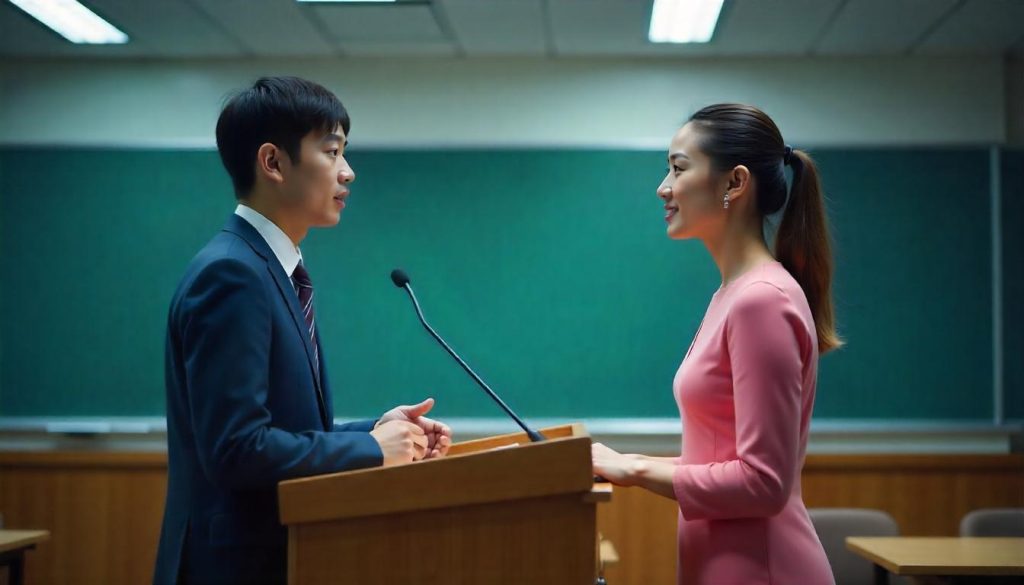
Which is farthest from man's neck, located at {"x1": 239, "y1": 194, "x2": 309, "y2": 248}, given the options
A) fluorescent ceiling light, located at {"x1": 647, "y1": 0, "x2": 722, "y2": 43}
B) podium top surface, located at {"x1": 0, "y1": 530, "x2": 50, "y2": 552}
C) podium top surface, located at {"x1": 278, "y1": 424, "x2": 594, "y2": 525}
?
fluorescent ceiling light, located at {"x1": 647, "y1": 0, "x2": 722, "y2": 43}

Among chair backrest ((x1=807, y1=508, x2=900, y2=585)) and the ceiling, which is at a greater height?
the ceiling

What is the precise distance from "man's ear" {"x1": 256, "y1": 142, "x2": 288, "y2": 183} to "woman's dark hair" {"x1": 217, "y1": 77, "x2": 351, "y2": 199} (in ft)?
0.04

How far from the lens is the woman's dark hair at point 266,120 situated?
1.68m

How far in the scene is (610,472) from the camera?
1588 millimetres

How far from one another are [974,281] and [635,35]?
2022mm

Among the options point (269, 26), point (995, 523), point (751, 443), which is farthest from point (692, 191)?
point (269, 26)

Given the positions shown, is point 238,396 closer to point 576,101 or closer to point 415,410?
point 415,410

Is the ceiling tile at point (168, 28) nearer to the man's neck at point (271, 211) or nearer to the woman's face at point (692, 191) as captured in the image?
the man's neck at point (271, 211)

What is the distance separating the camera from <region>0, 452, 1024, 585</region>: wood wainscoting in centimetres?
439

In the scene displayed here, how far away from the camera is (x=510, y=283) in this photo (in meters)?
4.58

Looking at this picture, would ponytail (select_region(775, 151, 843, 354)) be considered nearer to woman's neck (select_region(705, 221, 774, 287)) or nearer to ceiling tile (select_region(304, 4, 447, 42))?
woman's neck (select_region(705, 221, 774, 287))

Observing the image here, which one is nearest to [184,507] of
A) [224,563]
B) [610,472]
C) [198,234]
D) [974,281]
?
[224,563]

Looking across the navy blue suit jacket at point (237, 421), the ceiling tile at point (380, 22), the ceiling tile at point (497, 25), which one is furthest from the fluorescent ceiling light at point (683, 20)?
the navy blue suit jacket at point (237, 421)

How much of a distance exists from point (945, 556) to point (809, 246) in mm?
1658
